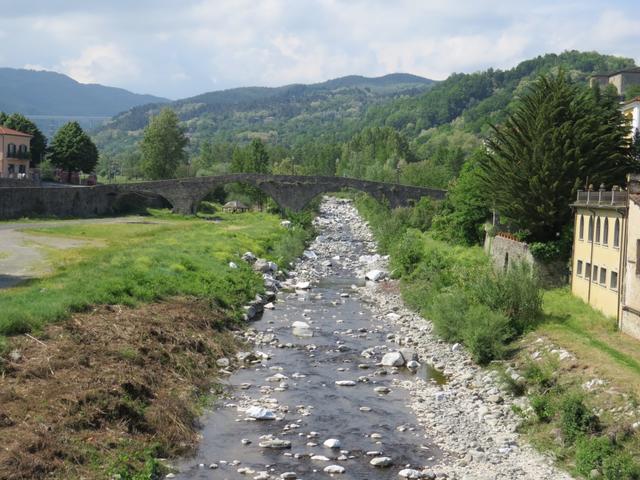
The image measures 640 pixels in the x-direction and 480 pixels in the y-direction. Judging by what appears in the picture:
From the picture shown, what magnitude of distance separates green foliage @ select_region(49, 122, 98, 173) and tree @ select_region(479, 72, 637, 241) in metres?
66.5

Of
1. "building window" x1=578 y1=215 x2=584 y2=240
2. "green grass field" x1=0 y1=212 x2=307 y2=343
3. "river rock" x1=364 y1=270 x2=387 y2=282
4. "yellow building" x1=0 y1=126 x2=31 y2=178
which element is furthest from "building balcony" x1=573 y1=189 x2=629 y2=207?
"yellow building" x1=0 y1=126 x2=31 y2=178

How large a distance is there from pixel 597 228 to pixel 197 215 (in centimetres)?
6822

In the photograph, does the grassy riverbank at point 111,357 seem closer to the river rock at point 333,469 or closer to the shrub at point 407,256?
the river rock at point 333,469

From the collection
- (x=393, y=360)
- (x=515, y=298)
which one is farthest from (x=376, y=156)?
(x=393, y=360)

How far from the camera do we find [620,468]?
18.6 metres

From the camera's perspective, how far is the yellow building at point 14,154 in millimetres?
86188

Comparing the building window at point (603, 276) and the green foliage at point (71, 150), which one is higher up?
the green foliage at point (71, 150)

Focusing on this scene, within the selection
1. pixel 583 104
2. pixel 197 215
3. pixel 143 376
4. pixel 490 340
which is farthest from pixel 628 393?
pixel 197 215

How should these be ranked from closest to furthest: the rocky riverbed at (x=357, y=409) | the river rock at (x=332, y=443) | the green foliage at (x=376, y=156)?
the rocky riverbed at (x=357, y=409), the river rock at (x=332, y=443), the green foliage at (x=376, y=156)

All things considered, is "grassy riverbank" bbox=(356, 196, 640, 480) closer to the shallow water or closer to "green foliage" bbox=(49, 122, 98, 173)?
the shallow water

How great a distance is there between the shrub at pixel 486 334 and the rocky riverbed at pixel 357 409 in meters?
0.65

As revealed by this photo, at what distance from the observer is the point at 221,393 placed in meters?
26.6

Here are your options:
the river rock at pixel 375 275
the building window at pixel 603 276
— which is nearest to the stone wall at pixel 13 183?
the river rock at pixel 375 275

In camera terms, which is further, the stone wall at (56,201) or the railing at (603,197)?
the stone wall at (56,201)
